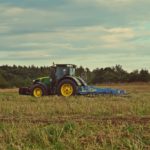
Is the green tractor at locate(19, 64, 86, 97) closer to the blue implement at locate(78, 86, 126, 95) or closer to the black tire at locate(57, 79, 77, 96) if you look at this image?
the black tire at locate(57, 79, 77, 96)

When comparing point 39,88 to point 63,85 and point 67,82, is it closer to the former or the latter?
point 63,85

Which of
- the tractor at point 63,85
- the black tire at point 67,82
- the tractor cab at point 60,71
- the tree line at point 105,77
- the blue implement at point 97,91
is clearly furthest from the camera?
the tree line at point 105,77

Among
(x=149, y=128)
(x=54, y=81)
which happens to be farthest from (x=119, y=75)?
(x=149, y=128)

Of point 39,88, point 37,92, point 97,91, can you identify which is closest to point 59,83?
point 39,88

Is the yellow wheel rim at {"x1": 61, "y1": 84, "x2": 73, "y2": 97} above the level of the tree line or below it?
below

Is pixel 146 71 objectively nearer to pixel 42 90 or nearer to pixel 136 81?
pixel 136 81

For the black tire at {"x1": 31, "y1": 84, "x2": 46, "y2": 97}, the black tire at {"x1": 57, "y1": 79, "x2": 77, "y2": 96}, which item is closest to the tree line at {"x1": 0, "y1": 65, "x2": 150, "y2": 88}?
the black tire at {"x1": 31, "y1": 84, "x2": 46, "y2": 97}

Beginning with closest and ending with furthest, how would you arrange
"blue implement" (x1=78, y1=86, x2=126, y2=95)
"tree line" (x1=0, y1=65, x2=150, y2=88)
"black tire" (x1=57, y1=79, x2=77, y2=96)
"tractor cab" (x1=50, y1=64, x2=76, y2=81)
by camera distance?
"blue implement" (x1=78, y1=86, x2=126, y2=95) → "black tire" (x1=57, y1=79, x2=77, y2=96) → "tractor cab" (x1=50, y1=64, x2=76, y2=81) → "tree line" (x1=0, y1=65, x2=150, y2=88)

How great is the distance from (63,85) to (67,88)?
29 centimetres

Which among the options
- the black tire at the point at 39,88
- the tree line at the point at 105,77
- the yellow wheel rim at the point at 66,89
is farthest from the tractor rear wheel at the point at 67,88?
the tree line at the point at 105,77

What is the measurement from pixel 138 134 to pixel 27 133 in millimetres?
2377

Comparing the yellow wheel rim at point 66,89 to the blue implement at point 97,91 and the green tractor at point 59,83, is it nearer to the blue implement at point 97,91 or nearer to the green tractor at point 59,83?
the green tractor at point 59,83

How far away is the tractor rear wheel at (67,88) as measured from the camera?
29.2 m

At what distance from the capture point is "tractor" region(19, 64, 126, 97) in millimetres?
28883
